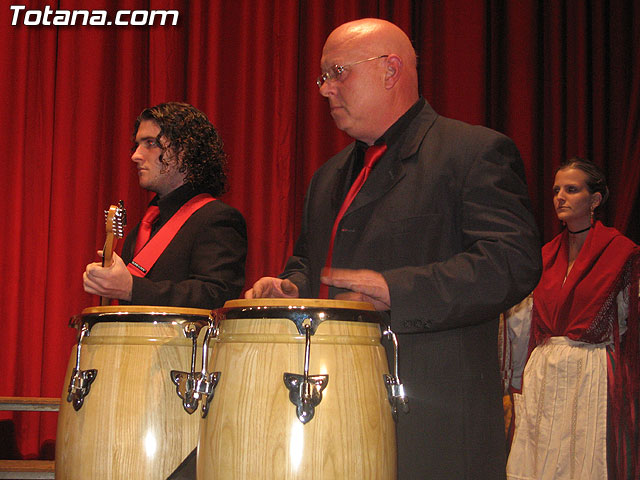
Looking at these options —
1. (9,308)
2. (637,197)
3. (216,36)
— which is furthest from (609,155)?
(9,308)

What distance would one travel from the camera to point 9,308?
3832 mm

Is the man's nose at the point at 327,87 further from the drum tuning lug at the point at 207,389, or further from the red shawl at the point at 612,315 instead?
the red shawl at the point at 612,315

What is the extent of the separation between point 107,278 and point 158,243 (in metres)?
0.46

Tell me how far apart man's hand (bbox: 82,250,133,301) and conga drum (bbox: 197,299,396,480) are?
0.76 metres

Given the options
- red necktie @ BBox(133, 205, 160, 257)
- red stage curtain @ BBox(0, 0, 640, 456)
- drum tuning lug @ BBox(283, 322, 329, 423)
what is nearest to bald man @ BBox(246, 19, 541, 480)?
drum tuning lug @ BBox(283, 322, 329, 423)

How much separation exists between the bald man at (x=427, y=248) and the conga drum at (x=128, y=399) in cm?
26

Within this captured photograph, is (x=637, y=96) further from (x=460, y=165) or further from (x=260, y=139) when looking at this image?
(x=460, y=165)

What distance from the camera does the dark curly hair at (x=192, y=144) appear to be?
2793 millimetres

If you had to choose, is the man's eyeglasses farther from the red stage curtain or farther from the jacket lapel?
the red stage curtain

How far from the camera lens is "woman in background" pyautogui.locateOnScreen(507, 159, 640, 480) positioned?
132 inches

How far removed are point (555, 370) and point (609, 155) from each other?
4.10 ft

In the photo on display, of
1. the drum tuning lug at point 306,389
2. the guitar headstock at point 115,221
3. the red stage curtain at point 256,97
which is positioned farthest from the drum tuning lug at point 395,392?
the red stage curtain at point 256,97

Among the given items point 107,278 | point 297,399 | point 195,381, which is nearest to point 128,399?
point 195,381

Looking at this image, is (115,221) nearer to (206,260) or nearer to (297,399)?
(206,260)
